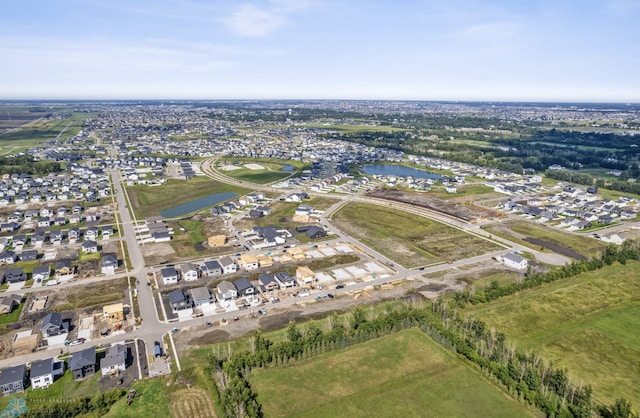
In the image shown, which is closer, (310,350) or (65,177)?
(310,350)

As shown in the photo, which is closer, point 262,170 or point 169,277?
point 169,277

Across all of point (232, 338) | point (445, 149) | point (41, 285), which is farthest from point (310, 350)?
point (445, 149)

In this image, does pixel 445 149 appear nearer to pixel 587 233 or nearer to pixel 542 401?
pixel 587 233

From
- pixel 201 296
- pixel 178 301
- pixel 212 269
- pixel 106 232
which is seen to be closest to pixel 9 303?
pixel 178 301

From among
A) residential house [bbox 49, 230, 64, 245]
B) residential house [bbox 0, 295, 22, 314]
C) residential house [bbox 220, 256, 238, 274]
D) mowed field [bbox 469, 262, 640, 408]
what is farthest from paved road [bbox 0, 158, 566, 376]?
mowed field [bbox 469, 262, 640, 408]

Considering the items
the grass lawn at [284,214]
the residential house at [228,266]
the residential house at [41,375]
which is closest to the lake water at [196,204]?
the grass lawn at [284,214]

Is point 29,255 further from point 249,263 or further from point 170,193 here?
point 170,193
